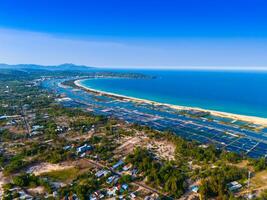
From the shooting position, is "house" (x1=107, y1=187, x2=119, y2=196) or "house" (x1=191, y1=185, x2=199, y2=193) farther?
"house" (x1=191, y1=185, x2=199, y2=193)

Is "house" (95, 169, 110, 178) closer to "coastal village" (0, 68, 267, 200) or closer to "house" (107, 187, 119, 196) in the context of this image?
"coastal village" (0, 68, 267, 200)

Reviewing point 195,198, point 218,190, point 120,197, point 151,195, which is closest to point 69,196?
point 120,197

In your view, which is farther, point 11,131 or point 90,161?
point 11,131

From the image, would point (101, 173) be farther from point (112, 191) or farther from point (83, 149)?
point (83, 149)

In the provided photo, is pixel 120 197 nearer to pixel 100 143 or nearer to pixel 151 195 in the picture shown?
pixel 151 195

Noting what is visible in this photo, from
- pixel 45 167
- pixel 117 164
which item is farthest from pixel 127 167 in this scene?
pixel 45 167

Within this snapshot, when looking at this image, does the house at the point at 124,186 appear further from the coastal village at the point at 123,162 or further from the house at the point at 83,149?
the house at the point at 83,149

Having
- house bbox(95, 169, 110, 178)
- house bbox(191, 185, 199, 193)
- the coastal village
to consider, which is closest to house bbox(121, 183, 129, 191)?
the coastal village

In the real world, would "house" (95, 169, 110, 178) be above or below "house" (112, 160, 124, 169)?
below
